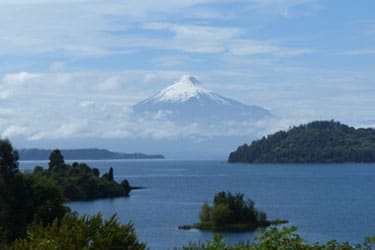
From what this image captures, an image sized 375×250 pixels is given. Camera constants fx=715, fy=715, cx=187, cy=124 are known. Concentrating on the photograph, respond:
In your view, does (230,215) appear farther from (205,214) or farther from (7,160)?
(7,160)

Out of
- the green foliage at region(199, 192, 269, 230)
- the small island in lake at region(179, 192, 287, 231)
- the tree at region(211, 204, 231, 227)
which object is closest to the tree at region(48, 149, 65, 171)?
the small island in lake at region(179, 192, 287, 231)

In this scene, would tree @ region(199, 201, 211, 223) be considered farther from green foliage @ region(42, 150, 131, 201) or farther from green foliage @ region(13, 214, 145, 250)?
green foliage @ region(13, 214, 145, 250)

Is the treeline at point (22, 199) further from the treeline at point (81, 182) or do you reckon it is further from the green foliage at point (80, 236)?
the treeline at point (81, 182)

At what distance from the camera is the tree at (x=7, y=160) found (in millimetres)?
46438

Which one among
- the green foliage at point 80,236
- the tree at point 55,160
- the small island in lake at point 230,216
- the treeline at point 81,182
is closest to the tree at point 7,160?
the small island in lake at point 230,216

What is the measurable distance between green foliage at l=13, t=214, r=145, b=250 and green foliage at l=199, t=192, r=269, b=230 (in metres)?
53.4

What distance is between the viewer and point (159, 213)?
8238 centimetres

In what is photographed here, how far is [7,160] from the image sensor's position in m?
47.2

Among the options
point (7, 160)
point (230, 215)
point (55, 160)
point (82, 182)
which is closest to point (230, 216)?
point (230, 215)

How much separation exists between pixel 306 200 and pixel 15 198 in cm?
6373

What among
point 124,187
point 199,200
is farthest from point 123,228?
point 124,187

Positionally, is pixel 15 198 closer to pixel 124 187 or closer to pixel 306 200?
pixel 306 200

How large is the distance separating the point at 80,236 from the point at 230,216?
5856 cm

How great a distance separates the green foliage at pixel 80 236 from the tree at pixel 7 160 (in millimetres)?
29814
